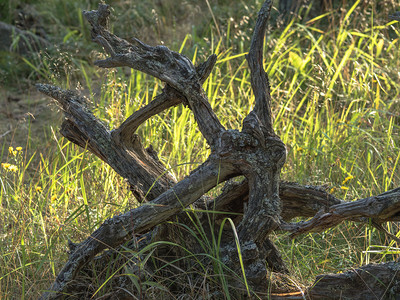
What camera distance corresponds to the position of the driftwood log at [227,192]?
2.14m

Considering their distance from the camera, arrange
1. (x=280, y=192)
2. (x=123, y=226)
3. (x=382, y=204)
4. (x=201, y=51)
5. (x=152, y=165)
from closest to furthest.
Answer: (x=382, y=204) → (x=123, y=226) → (x=280, y=192) → (x=152, y=165) → (x=201, y=51)

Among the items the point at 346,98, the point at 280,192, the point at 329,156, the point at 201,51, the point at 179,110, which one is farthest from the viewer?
the point at 201,51

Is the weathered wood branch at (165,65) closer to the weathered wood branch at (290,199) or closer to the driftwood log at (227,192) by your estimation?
the driftwood log at (227,192)

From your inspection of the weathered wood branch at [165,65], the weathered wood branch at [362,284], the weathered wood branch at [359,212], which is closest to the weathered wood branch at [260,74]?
the weathered wood branch at [165,65]

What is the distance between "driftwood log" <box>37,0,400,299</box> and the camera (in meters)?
2.14

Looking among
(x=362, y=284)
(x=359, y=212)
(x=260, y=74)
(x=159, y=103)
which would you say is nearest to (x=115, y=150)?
(x=159, y=103)

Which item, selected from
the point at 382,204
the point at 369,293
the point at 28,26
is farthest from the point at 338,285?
the point at 28,26

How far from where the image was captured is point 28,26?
726 centimetres

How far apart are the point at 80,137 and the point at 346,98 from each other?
2.61m

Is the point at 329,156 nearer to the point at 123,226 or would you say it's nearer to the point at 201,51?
the point at 123,226

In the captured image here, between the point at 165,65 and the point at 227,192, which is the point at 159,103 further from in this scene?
the point at 227,192

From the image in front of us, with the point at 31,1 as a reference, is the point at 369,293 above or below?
below

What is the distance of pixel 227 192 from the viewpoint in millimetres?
2418

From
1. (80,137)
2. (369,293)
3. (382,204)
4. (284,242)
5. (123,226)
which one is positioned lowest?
(284,242)
